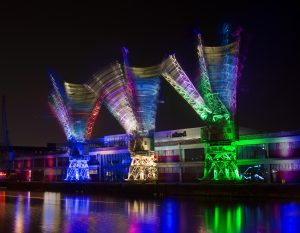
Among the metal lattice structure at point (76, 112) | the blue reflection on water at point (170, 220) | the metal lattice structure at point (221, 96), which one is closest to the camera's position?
the blue reflection on water at point (170, 220)

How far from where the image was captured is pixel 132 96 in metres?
87.9

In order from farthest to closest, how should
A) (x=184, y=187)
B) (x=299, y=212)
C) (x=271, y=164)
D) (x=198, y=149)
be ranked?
(x=198, y=149)
(x=271, y=164)
(x=184, y=187)
(x=299, y=212)

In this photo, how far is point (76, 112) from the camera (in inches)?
4331

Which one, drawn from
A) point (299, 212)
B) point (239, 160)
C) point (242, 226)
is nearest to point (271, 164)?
point (239, 160)

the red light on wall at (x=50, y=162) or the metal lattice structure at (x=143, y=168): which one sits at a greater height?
the red light on wall at (x=50, y=162)

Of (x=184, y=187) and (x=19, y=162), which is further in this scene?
(x=19, y=162)

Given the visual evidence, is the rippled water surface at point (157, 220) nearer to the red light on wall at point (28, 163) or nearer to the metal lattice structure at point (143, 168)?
the metal lattice structure at point (143, 168)

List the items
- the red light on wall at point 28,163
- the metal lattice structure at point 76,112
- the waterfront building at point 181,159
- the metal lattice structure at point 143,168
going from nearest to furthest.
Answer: the waterfront building at point 181,159 < the metal lattice structure at point 143,168 < the metal lattice structure at point 76,112 < the red light on wall at point 28,163

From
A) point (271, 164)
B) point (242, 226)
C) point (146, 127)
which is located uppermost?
point (146, 127)

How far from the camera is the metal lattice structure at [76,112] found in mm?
106125

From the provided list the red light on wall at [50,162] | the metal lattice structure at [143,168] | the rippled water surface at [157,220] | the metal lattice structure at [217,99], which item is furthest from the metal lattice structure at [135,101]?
the red light on wall at [50,162]

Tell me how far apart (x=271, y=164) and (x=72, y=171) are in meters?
56.1

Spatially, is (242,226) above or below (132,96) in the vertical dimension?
below

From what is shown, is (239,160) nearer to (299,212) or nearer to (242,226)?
(299,212)
